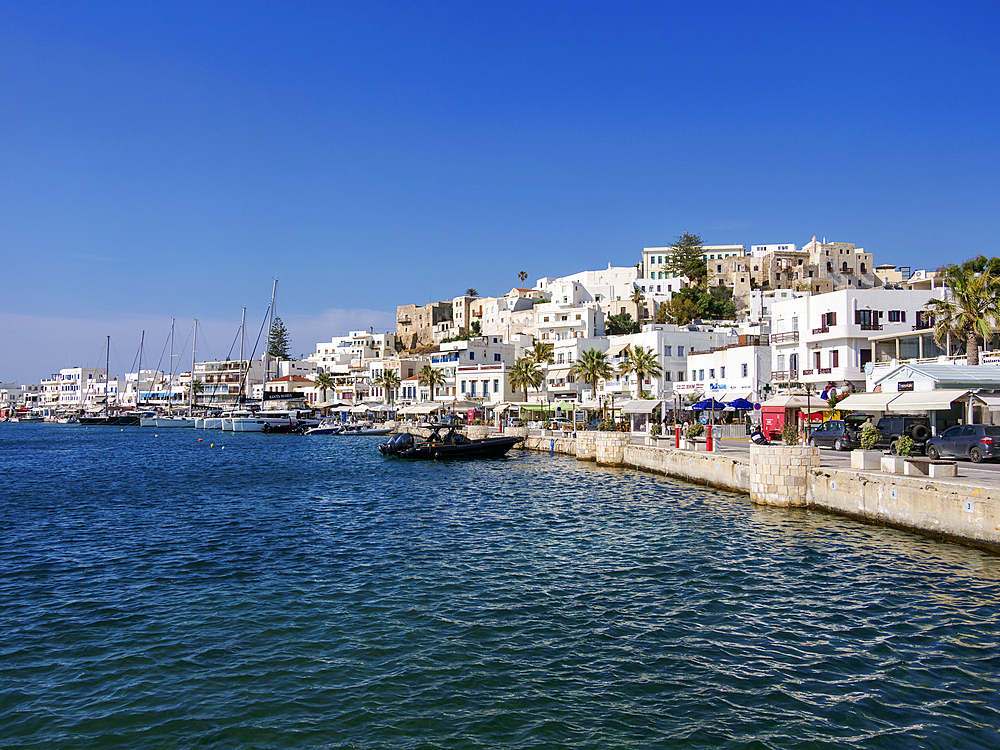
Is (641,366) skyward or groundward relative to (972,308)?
groundward

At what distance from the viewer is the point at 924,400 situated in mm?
26391

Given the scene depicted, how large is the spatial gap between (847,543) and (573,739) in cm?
1230

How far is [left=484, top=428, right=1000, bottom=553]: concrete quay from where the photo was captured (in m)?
16.1

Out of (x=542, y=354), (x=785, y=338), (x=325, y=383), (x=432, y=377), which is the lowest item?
(x=432, y=377)

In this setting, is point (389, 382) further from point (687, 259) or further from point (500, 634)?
point (500, 634)

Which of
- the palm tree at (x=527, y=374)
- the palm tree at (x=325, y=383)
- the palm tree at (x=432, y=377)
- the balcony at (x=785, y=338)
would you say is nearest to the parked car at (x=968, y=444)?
the balcony at (x=785, y=338)

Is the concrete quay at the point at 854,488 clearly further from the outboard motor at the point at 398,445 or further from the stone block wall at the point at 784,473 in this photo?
the outboard motor at the point at 398,445

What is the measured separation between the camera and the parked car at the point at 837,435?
32.6 metres

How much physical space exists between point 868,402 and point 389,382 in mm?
78789

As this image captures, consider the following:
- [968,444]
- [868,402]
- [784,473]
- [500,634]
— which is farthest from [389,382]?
[500,634]

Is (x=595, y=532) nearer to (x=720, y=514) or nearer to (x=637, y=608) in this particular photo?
(x=720, y=514)

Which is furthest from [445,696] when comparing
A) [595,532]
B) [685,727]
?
[595,532]

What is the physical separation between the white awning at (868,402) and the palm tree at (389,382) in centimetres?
7592

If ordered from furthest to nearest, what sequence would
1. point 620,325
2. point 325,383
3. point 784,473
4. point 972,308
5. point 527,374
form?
point 325,383 < point 620,325 < point 527,374 < point 972,308 < point 784,473
